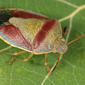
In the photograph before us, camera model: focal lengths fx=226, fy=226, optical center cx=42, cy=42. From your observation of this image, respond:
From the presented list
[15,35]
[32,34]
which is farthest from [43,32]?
[15,35]

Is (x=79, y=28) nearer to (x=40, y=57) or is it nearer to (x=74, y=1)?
(x=74, y=1)

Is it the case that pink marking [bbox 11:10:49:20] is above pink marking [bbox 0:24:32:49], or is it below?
above

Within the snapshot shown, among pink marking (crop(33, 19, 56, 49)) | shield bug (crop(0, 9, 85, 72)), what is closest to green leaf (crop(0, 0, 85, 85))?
shield bug (crop(0, 9, 85, 72))

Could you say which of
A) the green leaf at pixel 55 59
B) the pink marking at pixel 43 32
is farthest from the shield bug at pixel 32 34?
the green leaf at pixel 55 59

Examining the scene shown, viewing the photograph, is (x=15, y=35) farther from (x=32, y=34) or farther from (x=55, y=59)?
(x=55, y=59)

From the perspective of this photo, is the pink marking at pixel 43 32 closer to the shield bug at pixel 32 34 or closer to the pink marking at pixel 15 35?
the shield bug at pixel 32 34

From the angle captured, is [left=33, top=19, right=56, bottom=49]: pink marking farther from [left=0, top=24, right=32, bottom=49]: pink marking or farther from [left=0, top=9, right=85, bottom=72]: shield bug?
[left=0, top=24, right=32, bottom=49]: pink marking

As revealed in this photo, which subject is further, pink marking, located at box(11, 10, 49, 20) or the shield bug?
pink marking, located at box(11, 10, 49, 20)

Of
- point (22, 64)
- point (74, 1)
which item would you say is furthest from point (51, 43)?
point (74, 1)
